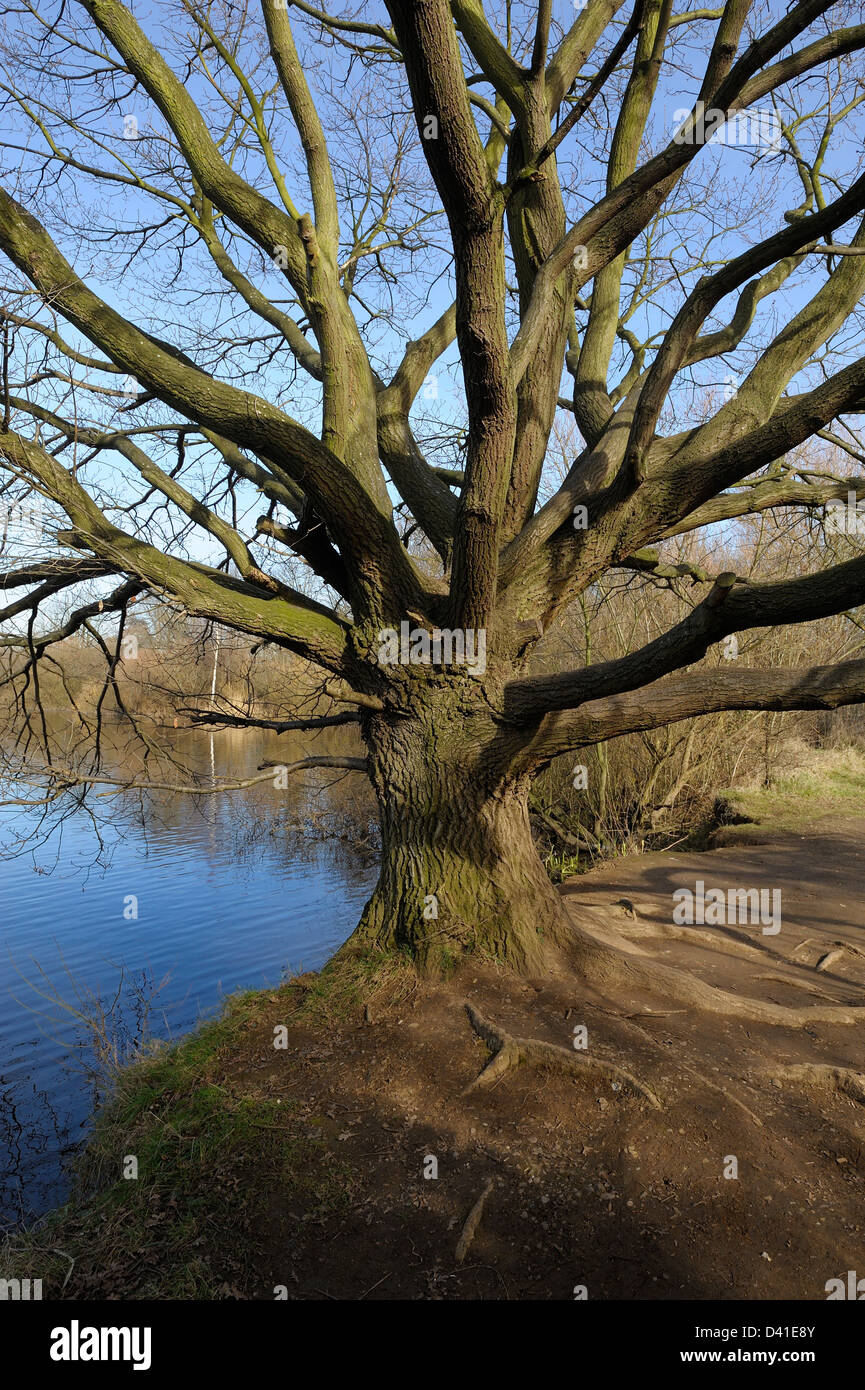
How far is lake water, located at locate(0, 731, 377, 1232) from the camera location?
21.5 ft

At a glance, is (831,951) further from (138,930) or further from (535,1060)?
(138,930)

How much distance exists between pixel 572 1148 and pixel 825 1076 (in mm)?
1670

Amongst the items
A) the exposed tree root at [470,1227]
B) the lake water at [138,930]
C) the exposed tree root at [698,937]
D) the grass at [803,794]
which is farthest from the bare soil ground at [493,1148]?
the grass at [803,794]

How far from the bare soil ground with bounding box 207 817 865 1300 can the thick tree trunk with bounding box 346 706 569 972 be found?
264 millimetres

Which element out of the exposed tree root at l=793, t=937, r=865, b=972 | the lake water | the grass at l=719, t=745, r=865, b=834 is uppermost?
the grass at l=719, t=745, r=865, b=834

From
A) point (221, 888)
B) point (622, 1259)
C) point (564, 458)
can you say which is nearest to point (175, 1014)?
point (221, 888)

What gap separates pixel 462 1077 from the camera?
4543mm

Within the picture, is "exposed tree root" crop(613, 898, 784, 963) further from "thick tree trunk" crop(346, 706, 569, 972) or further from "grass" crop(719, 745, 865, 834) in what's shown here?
"grass" crop(719, 745, 865, 834)

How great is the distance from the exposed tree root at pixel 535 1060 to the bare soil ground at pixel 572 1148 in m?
0.01

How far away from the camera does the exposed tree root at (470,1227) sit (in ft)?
11.6

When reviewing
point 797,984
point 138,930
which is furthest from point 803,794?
point 138,930

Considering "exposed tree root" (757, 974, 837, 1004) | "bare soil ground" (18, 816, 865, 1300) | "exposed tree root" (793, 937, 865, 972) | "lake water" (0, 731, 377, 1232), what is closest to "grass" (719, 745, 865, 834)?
"exposed tree root" (793, 937, 865, 972)

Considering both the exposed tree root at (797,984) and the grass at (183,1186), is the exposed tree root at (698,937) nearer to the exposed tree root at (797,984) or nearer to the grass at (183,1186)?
the exposed tree root at (797,984)
